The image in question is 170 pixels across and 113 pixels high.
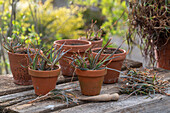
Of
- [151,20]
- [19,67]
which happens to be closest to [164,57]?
[151,20]

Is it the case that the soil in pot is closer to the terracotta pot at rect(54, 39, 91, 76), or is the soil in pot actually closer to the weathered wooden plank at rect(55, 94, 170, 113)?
the terracotta pot at rect(54, 39, 91, 76)

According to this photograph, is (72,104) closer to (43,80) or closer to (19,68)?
(43,80)

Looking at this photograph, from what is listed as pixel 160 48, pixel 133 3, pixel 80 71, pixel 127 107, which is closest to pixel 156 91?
pixel 127 107

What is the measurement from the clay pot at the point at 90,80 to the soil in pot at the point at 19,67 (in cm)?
46

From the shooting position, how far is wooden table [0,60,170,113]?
4.92 feet

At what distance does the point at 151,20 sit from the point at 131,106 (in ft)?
3.52

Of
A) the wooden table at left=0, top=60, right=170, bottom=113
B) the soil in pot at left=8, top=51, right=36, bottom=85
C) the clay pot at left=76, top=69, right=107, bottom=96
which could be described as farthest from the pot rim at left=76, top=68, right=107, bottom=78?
the soil in pot at left=8, top=51, right=36, bottom=85

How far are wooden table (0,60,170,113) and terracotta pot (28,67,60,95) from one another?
7 cm

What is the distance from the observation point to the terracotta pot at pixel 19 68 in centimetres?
188

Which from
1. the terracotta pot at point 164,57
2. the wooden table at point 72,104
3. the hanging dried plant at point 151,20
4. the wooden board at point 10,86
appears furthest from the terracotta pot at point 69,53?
the terracotta pot at point 164,57

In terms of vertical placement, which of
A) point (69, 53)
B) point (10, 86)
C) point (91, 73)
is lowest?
point (10, 86)

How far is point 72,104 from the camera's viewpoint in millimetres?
1585

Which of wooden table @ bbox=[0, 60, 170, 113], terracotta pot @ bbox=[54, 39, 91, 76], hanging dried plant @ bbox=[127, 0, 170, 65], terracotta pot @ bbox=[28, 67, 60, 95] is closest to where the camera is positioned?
wooden table @ bbox=[0, 60, 170, 113]

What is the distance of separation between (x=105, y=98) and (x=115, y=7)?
13.7 feet
